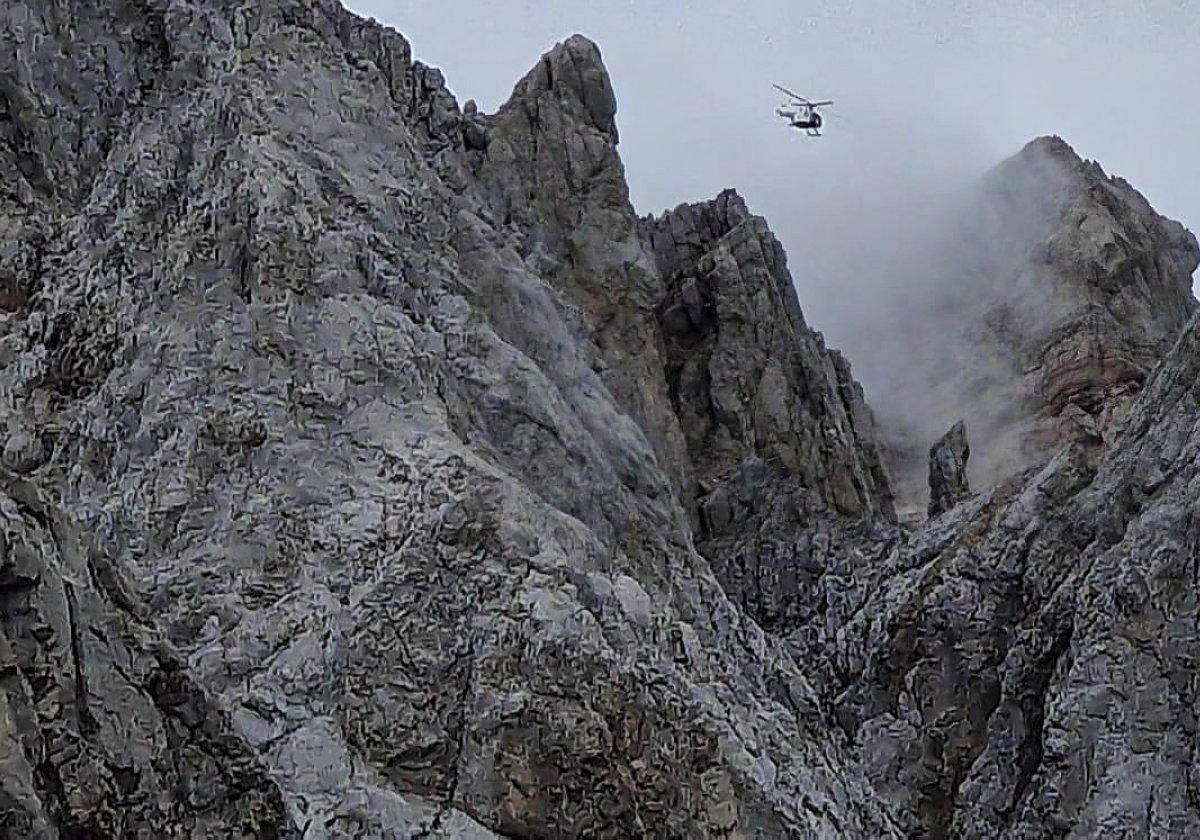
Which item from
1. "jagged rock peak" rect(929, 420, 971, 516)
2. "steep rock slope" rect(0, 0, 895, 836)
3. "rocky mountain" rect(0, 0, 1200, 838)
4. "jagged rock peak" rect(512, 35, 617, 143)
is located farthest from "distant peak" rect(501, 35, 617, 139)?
"steep rock slope" rect(0, 0, 895, 836)

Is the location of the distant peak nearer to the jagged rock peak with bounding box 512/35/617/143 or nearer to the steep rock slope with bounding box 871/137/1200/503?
the jagged rock peak with bounding box 512/35/617/143

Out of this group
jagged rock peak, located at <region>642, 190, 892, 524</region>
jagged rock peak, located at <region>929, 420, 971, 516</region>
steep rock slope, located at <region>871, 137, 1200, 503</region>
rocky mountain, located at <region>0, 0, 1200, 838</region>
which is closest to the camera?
rocky mountain, located at <region>0, 0, 1200, 838</region>

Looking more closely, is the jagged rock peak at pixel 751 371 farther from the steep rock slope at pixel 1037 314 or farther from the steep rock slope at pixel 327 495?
the steep rock slope at pixel 327 495

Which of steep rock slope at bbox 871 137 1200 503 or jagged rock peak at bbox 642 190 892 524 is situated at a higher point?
steep rock slope at bbox 871 137 1200 503

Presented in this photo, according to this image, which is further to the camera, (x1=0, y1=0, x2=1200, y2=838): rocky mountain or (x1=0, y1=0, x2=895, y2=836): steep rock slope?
(x1=0, y1=0, x2=895, y2=836): steep rock slope

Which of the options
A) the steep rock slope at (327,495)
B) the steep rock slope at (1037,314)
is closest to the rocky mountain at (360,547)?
the steep rock slope at (327,495)

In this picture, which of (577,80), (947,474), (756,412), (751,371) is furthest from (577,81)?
(947,474)

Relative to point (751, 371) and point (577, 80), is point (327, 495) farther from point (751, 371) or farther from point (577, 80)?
point (577, 80)
